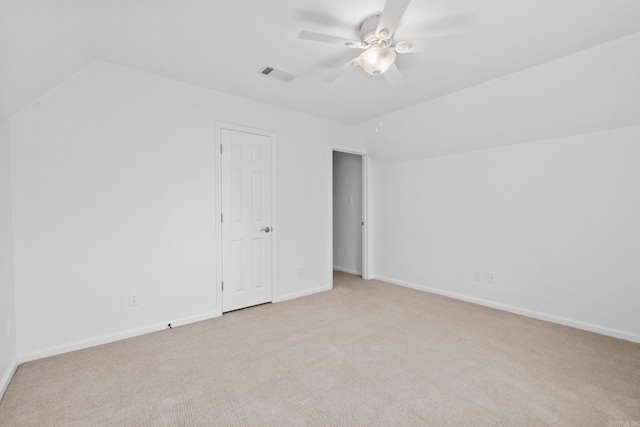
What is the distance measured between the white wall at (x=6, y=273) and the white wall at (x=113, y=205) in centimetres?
8

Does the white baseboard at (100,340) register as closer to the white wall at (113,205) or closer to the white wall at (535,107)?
the white wall at (113,205)

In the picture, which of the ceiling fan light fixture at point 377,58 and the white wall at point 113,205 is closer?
the ceiling fan light fixture at point 377,58

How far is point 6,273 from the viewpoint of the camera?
6.62 feet

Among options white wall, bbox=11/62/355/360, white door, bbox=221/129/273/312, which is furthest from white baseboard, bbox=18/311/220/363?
white door, bbox=221/129/273/312

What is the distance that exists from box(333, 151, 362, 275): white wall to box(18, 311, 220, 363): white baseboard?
113 inches

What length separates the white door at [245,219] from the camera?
3.24 metres

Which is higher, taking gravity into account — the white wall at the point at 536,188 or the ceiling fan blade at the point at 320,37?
the ceiling fan blade at the point at 320,37

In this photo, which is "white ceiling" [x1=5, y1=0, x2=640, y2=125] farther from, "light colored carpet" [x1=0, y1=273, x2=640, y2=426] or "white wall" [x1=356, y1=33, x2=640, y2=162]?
"light colored carpet" [x1=0, y1=273, x2=640, y2=426]

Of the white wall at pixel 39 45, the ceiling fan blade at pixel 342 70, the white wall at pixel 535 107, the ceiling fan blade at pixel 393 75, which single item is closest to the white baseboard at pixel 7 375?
the white wall at pixel 39 45

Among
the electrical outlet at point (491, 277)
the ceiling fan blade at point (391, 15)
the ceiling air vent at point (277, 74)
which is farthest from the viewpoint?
the electrical outlet at point (491, 277)

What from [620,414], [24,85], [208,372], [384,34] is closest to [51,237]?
[24,85]

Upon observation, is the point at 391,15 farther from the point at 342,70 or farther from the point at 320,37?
the point at 342,70

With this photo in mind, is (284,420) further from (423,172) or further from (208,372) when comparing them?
(423,172)

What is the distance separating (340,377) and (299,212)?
2.25 metres
